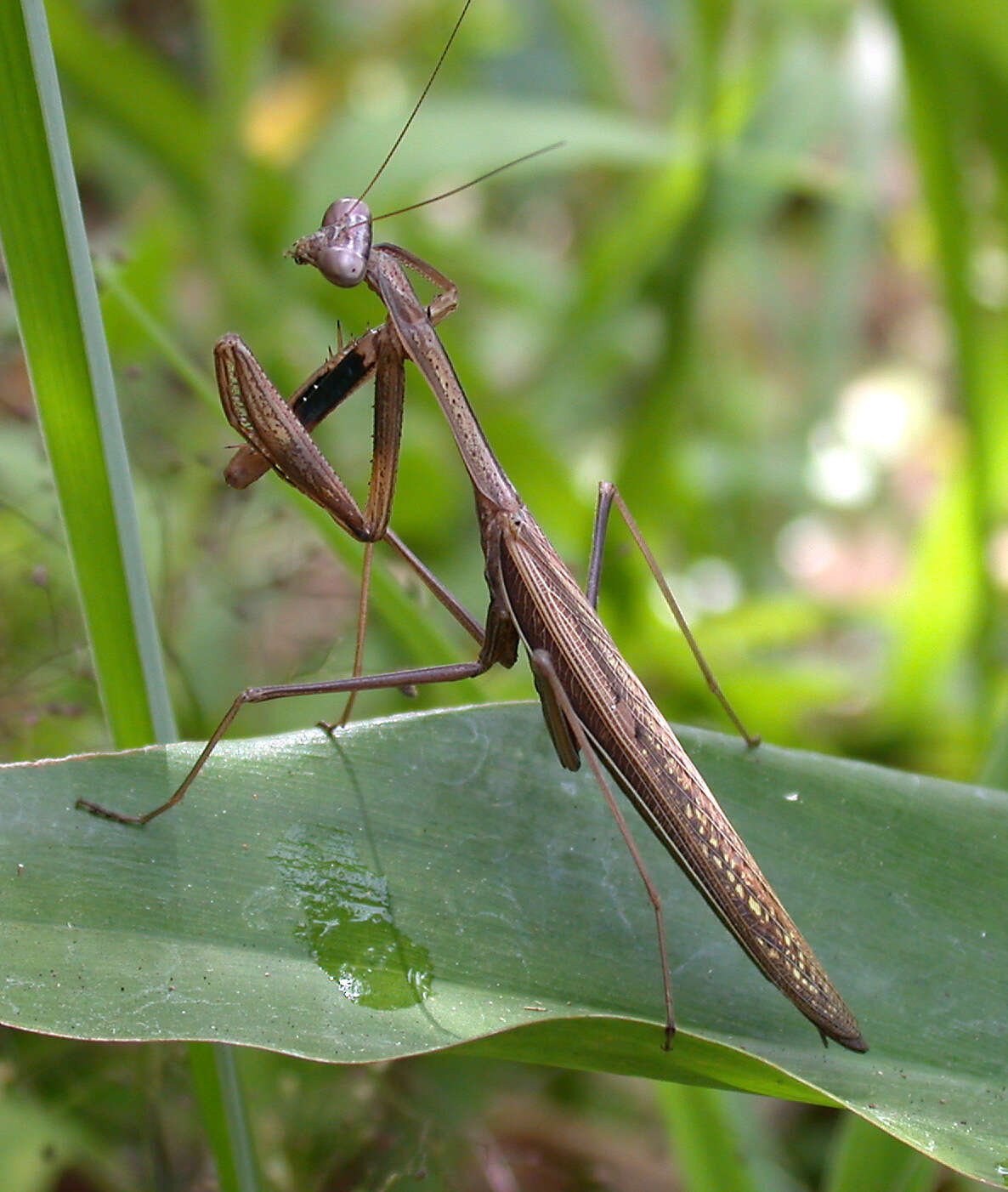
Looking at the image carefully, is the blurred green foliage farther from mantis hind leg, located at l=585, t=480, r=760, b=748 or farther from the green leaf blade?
the green leaf blade

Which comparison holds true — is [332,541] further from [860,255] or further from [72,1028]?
[860,255]

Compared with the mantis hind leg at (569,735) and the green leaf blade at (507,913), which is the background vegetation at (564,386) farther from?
the green leaf blade at (507,913)

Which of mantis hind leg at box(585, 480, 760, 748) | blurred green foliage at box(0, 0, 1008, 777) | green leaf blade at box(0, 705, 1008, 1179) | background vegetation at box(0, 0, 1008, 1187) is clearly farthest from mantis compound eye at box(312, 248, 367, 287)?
green leaf blade at box(0, 705, 1008, 1179)

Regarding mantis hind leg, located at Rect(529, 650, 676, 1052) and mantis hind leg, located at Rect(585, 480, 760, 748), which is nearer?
mantis hind leg, located at Rect(529, 650, 676, 1052)

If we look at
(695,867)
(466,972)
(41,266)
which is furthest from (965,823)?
(41,266)

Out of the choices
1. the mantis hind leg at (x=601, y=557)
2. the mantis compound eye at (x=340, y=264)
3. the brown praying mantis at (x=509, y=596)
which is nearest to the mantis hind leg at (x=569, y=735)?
the brown praying mantis at (x=509, y=596)
